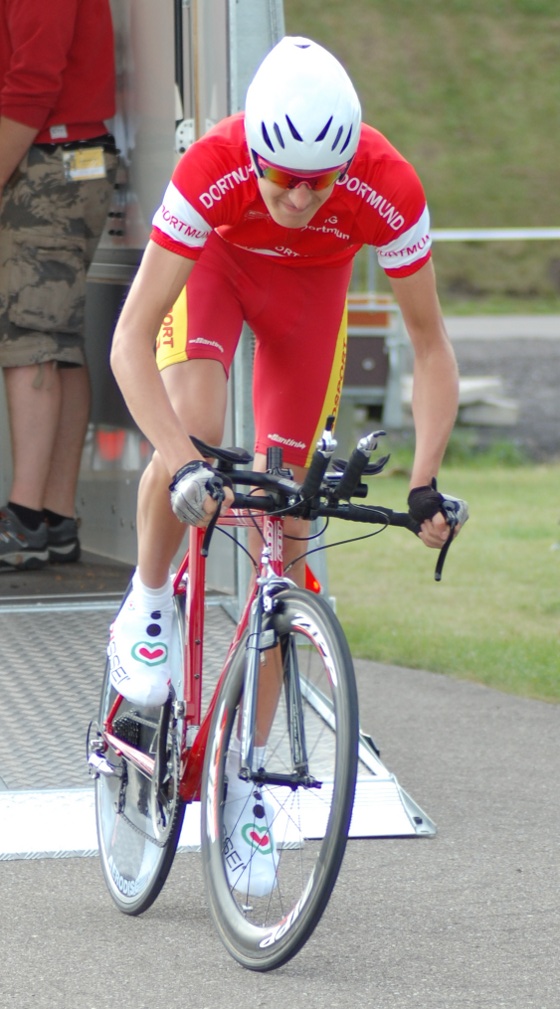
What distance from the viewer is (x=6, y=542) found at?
655 cm

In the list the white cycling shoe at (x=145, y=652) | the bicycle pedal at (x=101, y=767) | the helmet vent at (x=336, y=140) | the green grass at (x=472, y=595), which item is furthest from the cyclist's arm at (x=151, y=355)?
the green grass at (x=472, y=595)

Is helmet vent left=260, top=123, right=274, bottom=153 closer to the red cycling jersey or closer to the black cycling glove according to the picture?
the red cycling jersey

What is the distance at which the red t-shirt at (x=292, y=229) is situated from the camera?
3379 millimetres

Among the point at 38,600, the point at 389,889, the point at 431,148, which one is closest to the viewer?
the point at 389,889

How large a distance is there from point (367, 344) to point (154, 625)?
990cm

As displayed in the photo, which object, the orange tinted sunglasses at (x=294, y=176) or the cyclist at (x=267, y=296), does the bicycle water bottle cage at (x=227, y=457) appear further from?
the orange tinted sunglasses at (x=294, y=176)

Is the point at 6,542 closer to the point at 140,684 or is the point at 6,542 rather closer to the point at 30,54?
the point at 30,54

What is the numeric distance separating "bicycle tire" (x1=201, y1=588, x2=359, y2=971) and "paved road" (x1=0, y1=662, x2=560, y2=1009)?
5.4 inches

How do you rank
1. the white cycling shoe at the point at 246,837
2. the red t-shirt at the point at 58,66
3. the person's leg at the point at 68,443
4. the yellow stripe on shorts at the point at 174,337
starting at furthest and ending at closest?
the person's leg at the point at 68,443 → the red t-shirt at the point at 58,66 → the yellow stripe on shorts at the point at 174,337 → the white cycling shoe at the point at 246,837

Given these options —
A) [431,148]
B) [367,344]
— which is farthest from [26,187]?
[431,148]

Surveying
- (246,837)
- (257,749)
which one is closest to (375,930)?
(246,837)

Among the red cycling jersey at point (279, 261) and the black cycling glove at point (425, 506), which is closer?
the black cycling glove at point (425, 506)

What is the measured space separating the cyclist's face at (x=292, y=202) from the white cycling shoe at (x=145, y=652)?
37.4 inches

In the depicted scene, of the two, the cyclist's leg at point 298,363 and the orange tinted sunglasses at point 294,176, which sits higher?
the orange tinted sunglasses at point 294,176
